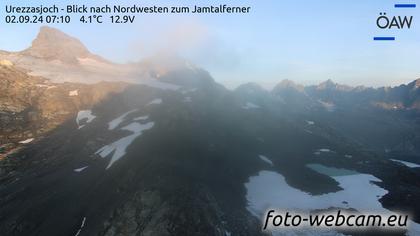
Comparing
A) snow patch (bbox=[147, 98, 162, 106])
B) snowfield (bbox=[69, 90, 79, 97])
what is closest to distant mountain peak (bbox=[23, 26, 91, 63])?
snowfield (bbox=[69, 90, 79, 97])

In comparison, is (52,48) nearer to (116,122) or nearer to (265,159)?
(116,122)

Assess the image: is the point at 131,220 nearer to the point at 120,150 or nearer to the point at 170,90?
the point at 120,150

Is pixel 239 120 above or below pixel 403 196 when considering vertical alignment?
above

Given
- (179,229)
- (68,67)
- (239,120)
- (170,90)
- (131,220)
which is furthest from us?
(68,67)

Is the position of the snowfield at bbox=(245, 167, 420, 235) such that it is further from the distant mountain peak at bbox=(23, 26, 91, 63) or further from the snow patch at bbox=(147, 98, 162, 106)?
the distant mountain peak at bbox=(23, 26, 91, 63)

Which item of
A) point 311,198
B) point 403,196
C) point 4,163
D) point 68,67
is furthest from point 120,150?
point 68,67

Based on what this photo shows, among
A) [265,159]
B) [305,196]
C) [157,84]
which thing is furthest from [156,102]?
[305,196]
